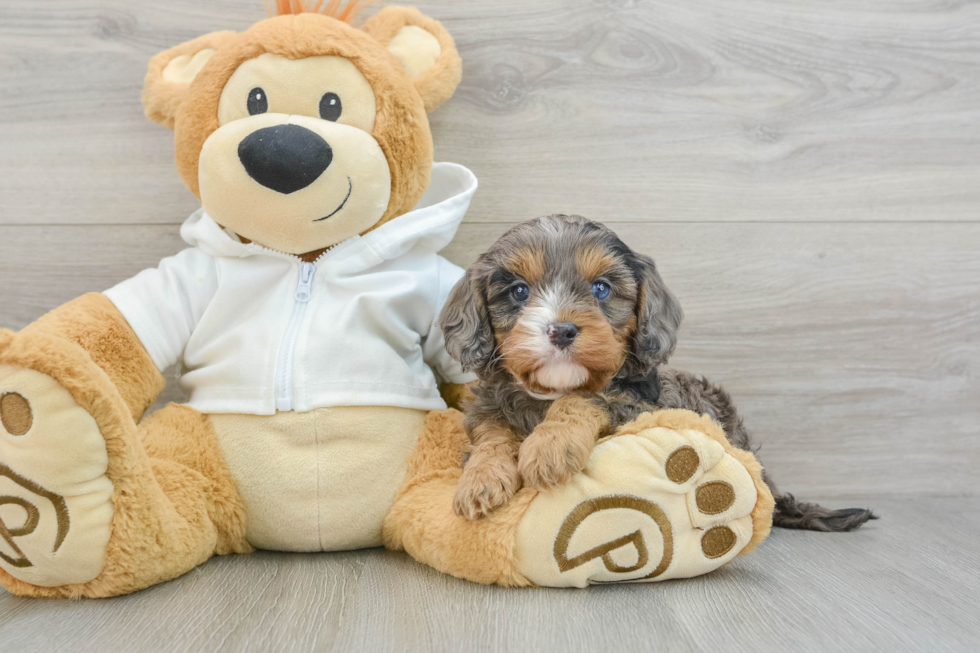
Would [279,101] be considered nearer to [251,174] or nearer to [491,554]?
[251,174]

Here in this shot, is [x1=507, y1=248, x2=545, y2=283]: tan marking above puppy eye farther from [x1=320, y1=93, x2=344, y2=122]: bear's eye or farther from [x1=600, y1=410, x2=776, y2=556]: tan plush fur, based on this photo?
[x1=320, y1=93, x2=344, y2=122]: bear's eye

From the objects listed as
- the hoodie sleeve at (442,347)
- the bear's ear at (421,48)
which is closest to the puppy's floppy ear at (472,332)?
the hoodie sleeve at (442,347)

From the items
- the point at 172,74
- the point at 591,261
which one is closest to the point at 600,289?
the point at 591,261

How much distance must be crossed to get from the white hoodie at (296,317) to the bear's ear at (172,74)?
0.99 ft

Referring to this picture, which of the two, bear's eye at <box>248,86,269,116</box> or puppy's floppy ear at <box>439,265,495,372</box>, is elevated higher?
bear's eye at <box>248,86,269,116</box>

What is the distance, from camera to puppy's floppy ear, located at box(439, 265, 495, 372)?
161 cm

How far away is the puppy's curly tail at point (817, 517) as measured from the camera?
201 cm

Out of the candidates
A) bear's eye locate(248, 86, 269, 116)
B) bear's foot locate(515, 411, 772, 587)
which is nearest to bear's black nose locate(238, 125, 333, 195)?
bear's eye locate(248, 86, 269, 116)

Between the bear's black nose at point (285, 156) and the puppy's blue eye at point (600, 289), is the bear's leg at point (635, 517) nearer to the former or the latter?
the puppy's blue eye at point (600, 289)

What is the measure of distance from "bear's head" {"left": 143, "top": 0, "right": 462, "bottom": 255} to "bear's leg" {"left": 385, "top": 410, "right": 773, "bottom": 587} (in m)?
0.79

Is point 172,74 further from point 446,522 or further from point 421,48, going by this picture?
point 446,522

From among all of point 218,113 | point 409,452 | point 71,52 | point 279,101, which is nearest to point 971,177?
point 409,452

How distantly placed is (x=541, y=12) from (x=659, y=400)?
1.26 meters

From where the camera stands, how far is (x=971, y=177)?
2316 millimetres
